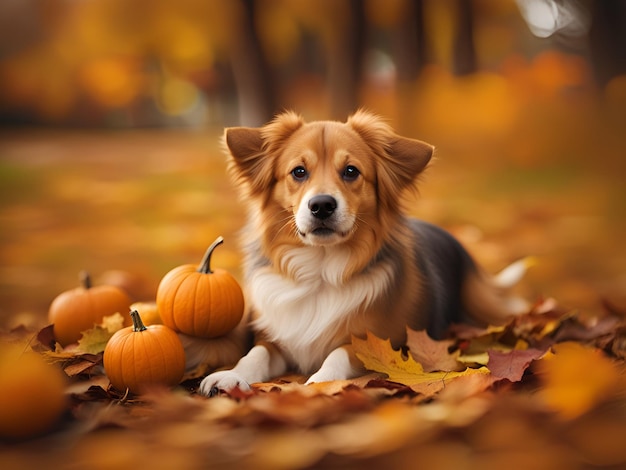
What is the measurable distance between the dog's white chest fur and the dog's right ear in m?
0.33

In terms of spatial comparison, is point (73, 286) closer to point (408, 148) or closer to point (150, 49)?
point (408, 148)

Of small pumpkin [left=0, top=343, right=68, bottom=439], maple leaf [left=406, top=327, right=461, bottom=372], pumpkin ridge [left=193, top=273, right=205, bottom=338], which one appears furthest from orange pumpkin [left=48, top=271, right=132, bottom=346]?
maple leaf [left=406, top=327, right=461, bottom=372]

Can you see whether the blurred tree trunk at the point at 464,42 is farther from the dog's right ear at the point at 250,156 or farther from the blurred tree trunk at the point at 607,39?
the dog's right ear at the point at 250,156

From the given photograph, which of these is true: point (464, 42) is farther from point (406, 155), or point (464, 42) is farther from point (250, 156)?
point (250, 156)

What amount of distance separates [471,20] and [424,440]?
17.8ft

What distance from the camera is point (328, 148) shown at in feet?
8.96

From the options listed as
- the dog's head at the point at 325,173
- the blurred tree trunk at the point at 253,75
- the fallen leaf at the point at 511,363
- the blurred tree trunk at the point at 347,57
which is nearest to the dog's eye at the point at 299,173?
the dog's head at the point at 325,173

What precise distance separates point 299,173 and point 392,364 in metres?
0.84

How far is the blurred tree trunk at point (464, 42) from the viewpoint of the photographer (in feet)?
21.7

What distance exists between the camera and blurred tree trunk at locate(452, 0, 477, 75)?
6.62 metres

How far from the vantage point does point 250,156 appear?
2896 millimetres

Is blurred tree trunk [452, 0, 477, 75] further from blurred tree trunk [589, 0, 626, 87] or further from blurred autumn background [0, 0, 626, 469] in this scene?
blurred tree trunk [589, 0, 626, 87]

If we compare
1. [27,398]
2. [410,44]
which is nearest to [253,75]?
[410,44]

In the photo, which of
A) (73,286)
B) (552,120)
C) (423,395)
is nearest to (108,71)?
(73,286)
